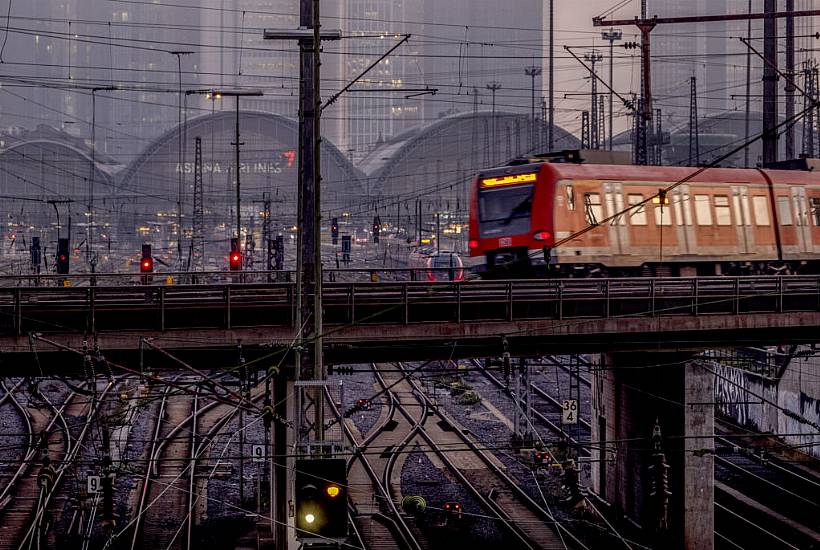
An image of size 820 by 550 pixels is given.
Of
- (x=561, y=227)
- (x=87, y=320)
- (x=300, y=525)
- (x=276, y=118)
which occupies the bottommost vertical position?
(x=300, y=525)

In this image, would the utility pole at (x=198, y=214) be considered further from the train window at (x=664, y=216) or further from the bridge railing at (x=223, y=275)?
the train window at (x=664, y=216)

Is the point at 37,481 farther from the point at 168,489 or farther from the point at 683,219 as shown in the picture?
the point at 683,219

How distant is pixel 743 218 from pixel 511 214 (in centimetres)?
676

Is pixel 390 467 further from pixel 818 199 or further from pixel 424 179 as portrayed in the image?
pixel 424 179

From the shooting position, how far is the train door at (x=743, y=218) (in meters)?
30.3

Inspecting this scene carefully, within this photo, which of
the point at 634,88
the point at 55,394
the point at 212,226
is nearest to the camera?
the point at 55,394

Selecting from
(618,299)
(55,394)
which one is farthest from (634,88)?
(618,299)

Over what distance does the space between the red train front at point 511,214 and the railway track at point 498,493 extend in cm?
405

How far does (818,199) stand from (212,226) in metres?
70.7

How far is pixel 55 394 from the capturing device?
147ft

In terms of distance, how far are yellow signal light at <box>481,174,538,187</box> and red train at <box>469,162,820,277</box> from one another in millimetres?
26

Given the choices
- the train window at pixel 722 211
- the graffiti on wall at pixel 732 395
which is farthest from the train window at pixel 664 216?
the graffiti on wall at pixel 732 395

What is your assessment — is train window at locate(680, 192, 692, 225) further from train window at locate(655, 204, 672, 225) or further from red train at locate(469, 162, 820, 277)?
train window at locate(655, 204, 672, 225)

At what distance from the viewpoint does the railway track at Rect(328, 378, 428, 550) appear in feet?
81.7
